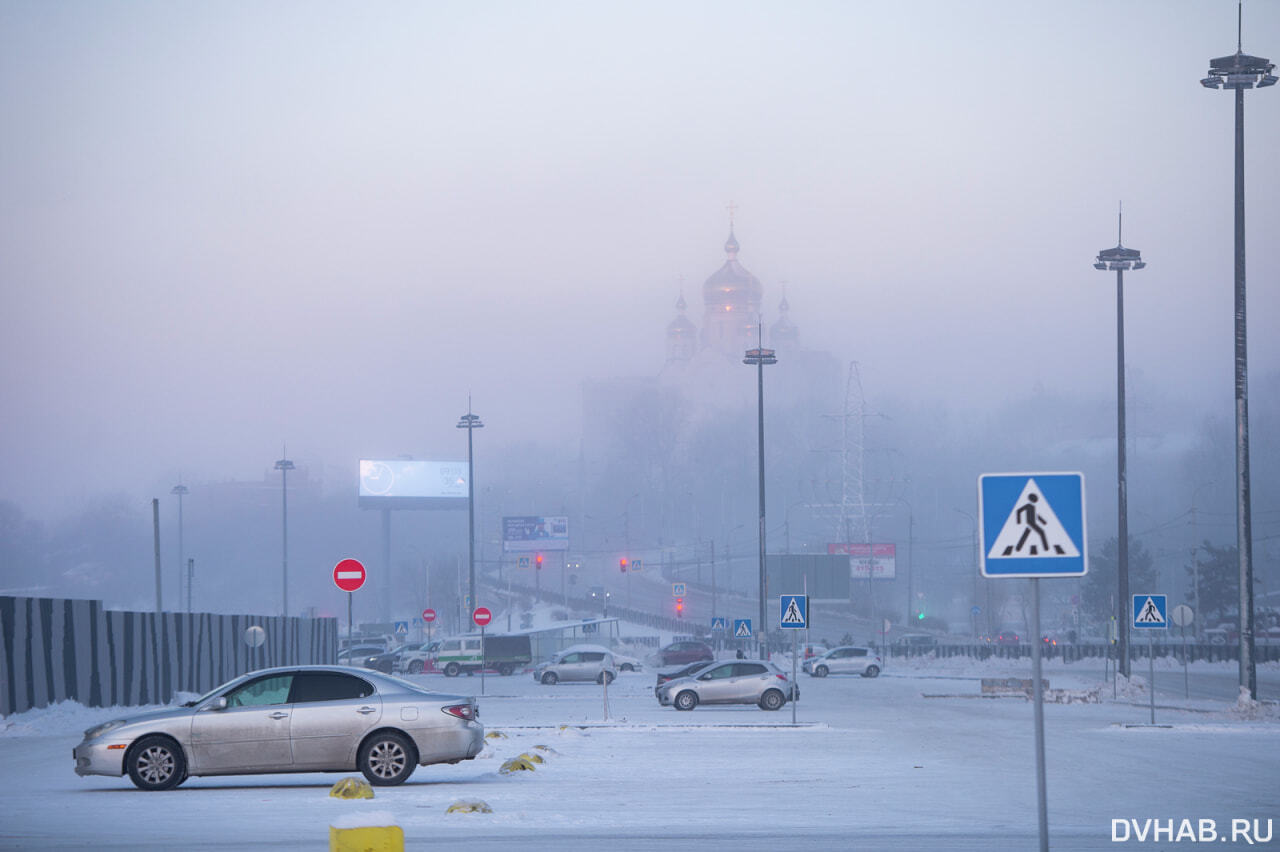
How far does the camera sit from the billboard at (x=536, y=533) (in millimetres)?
145000

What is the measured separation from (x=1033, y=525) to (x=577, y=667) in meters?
51.7

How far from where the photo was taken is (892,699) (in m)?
45.4

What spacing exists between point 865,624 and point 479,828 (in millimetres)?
132732

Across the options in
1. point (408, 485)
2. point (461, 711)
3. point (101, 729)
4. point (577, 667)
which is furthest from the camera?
point (408, 485)

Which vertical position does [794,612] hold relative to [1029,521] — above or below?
below

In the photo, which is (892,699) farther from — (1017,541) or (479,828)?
(1017,541)

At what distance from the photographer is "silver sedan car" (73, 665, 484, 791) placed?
1791 centimetres

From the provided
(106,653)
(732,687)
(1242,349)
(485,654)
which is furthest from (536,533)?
(1242,349)

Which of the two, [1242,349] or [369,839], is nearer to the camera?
[369,839]

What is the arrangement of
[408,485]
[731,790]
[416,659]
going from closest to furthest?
[731,790]
[416,659]
[408,485]

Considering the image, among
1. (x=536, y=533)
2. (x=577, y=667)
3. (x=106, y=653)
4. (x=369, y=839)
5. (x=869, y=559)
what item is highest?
(x=369, y=839)

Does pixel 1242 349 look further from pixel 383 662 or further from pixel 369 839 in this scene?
pixel 383 662

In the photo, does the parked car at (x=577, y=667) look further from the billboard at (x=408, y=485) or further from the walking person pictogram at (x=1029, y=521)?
the billboard at (x=408, y=485)

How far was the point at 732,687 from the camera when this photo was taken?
40781mm
